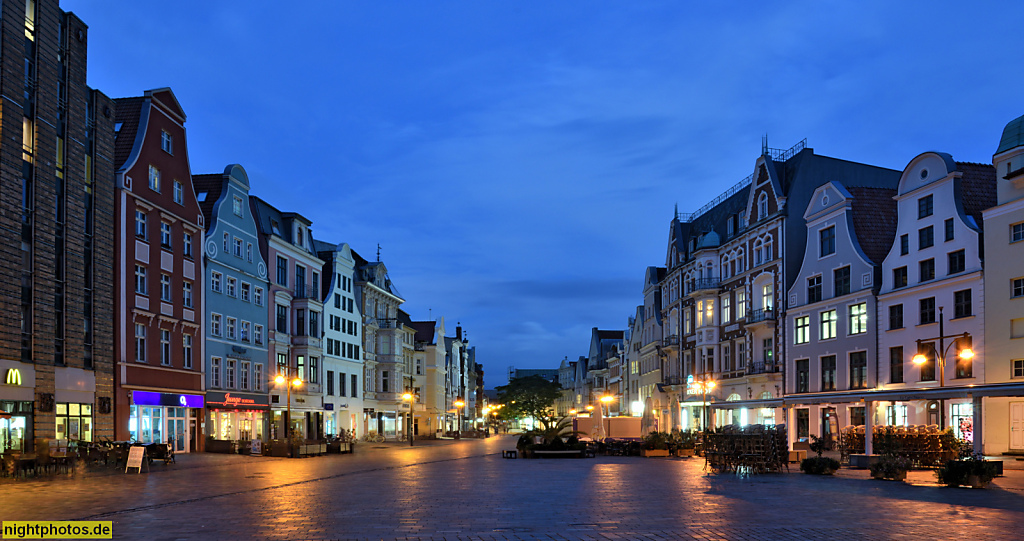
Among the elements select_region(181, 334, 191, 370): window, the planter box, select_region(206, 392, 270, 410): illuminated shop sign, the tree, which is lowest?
the tree

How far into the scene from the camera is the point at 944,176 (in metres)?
42.8

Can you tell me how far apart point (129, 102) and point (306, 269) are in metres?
22.9

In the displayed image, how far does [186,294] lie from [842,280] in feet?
112

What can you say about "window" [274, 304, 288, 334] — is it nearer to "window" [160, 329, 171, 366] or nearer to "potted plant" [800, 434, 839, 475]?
"window" [160, 329, 171, 366]

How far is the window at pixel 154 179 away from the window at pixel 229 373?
39.1 ft

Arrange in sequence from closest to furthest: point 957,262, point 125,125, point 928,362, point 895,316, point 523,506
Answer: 1. point 523,506
2. point 957,262
3. point 928,362
4. point 125,125
5. point 895,316

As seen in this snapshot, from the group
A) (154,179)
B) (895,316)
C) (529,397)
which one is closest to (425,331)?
(529,397)

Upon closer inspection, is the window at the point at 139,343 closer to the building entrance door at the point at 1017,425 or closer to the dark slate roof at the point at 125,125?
the dark slate roof at the point at 125,125

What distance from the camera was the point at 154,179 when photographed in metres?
45.1

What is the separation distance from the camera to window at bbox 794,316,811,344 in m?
54.1

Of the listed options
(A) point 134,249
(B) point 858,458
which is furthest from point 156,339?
(B) point 858,458

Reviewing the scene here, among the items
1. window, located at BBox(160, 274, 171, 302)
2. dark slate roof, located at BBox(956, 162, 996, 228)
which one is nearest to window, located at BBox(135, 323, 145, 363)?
window, located at BBox(160, 274, 171, 302)

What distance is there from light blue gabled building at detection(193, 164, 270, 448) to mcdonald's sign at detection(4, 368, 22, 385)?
16369 mm

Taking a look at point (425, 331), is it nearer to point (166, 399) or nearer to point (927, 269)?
point (166, 399)
